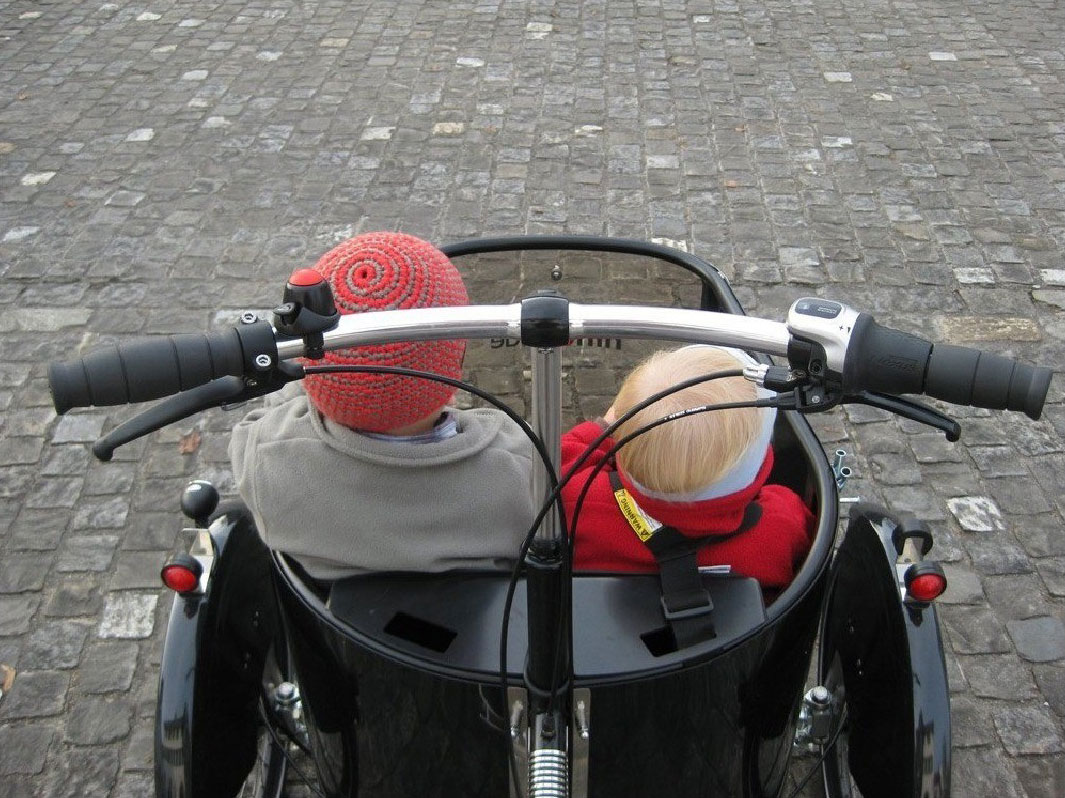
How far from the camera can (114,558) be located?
3.15 metres

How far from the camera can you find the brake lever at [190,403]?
1.06m

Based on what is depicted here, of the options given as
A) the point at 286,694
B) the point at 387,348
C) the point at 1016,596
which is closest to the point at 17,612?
the point at 286,694

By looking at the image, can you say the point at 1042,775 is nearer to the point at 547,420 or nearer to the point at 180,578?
the point at 547,420

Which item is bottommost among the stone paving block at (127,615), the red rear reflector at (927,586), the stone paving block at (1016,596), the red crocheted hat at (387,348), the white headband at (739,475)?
the stone paving block at (1016,596)

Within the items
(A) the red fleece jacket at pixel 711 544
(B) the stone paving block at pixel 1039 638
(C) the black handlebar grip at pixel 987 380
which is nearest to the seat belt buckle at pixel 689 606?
(A) the red fleece jacket at pixel 711 544

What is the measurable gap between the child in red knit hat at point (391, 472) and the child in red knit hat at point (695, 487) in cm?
16

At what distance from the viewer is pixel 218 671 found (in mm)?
2018

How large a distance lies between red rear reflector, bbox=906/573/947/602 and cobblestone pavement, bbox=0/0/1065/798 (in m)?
0.88

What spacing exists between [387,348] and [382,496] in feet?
0.94

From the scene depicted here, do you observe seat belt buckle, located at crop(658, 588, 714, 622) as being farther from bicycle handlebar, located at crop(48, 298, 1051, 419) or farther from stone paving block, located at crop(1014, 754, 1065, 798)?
stone paving block, located at crop(1014, 754, 1065, 798)

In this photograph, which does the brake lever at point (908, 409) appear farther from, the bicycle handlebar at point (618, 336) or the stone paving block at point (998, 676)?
the stone paving block at point (998, 676)

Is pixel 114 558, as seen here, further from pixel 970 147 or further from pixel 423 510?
pixel 970 147

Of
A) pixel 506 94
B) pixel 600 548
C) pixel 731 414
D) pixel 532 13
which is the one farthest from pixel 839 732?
pixel 532 13

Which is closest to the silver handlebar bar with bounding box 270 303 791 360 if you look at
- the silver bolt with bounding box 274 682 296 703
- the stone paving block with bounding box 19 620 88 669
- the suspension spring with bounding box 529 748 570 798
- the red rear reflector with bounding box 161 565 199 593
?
the suspension spring with bounding box 529 748 570 798
